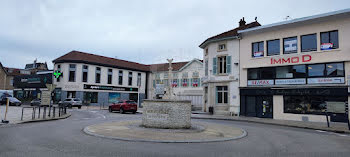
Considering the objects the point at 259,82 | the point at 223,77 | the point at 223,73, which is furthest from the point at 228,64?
the point at 259,82

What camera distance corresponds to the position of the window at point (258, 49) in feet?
71.1

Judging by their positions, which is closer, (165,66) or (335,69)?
(335,69)

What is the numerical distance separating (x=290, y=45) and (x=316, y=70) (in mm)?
2907

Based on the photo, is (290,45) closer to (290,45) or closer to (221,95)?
(290,45)

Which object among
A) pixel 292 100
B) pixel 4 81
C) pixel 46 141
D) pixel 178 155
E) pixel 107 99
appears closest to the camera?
pixel 178 155

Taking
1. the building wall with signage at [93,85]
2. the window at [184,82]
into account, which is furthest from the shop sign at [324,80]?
the building wall with signage at [93,85]

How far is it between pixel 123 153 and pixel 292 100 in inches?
669

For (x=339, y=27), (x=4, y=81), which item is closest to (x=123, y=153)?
(x=339, y=27)

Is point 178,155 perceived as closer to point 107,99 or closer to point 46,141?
point 46,141

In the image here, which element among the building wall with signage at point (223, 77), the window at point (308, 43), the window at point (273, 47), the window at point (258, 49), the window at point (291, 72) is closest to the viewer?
the window at point (308, 43)

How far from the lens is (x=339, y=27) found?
17.7 m

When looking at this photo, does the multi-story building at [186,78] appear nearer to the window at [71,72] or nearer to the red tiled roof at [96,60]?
the red tiled roof at [96,60]

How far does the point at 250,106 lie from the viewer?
2206cm

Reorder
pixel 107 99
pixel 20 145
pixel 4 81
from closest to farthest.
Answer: pixel 20 145, pixel 107 99, pixel 4 81
